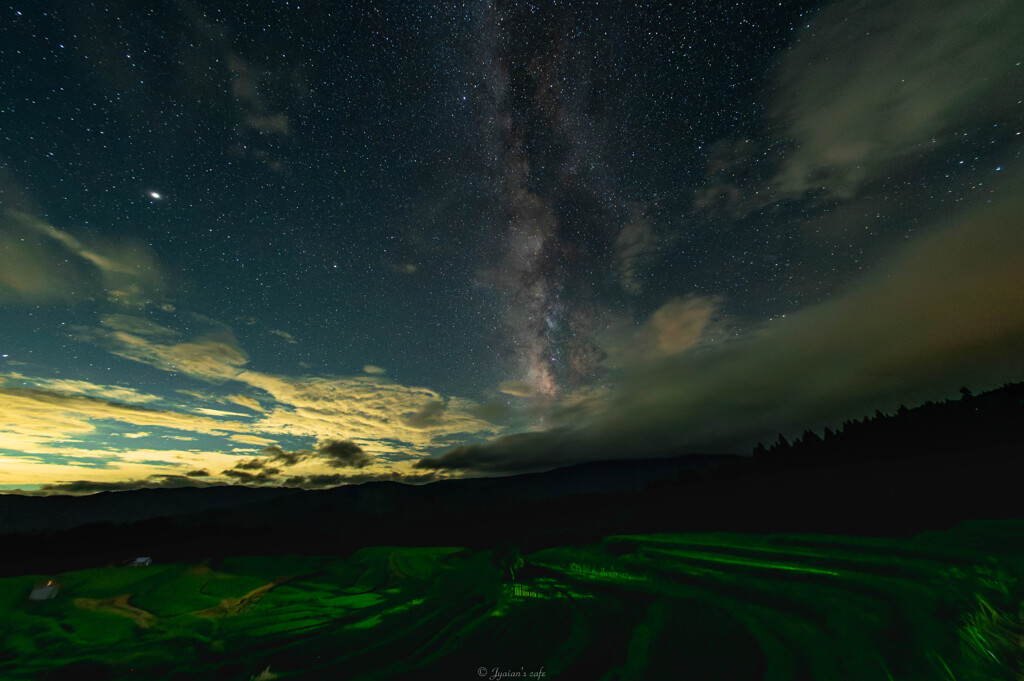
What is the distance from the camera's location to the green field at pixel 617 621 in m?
3.50

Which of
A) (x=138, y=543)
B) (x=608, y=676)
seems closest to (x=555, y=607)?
(x=608, y=676)

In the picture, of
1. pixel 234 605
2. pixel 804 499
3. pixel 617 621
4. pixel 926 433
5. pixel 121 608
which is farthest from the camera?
pixel 926 433

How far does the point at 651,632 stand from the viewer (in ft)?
14.8

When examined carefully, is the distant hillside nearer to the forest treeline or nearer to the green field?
the forest treeline

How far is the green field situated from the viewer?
11.5ft

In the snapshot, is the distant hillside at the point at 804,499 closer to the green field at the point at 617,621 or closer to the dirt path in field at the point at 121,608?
the green field at the point at 617,621

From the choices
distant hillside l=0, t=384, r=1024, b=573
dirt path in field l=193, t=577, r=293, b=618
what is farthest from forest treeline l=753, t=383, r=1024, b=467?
dirt path in field l=193, t=577, r=293, b=618

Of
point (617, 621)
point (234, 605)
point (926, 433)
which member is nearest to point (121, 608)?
point (234, 605)

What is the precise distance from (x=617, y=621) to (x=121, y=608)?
1307 cm

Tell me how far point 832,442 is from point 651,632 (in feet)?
96.6

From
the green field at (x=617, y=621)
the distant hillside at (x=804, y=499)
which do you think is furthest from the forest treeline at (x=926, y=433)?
the green field at (x=617, y=621)

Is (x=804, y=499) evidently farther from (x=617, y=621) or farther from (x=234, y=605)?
(x=234, y=605)

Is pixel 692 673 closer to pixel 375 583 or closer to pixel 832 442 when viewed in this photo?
pixel 375 583

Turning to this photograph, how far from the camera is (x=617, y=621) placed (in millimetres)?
5090
